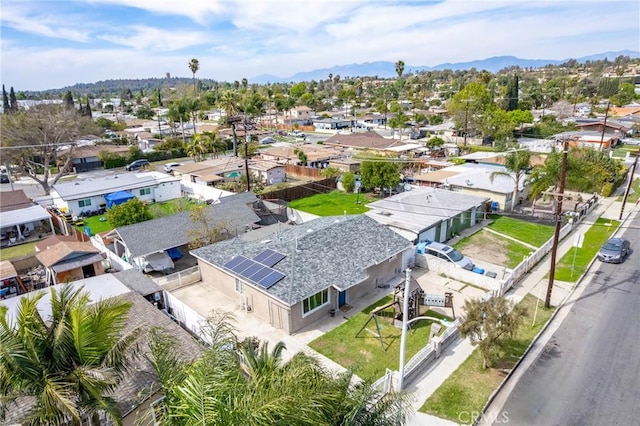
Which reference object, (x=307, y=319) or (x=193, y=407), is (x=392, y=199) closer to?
(x=307, y=319)

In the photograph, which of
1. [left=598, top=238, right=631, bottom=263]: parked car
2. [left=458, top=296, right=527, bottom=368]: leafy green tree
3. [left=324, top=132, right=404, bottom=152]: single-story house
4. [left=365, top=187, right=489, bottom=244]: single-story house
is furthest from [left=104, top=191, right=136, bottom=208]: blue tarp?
[left=598, top=238, right=631, bottom=263]: parked car

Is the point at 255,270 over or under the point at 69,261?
over

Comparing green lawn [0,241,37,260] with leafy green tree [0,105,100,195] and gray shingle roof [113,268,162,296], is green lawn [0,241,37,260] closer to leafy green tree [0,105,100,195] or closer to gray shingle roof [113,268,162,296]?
gray shingle roof [113,268,162,296]

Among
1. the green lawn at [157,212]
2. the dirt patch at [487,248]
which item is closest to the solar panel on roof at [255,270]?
the green lawn at [157,212]

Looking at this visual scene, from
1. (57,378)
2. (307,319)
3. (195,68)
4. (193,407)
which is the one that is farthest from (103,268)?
(195,68)

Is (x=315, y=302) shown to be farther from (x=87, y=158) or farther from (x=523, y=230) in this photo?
(x=87, y=158)

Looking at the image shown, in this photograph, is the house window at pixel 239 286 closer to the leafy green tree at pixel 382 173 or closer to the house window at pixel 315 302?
the house window at pixel 315 302

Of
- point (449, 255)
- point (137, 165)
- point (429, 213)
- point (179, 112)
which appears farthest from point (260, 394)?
point (179, 112)

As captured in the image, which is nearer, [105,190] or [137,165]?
[105,190]
